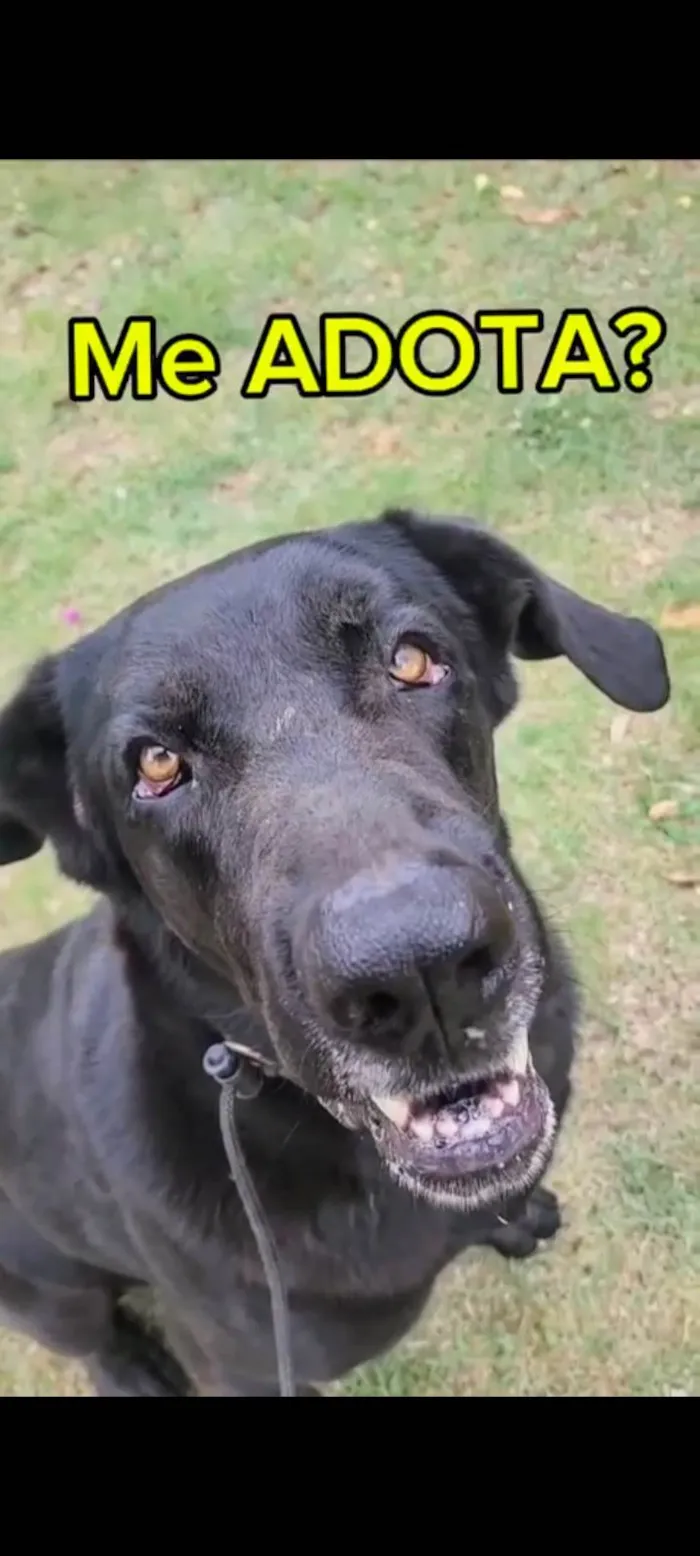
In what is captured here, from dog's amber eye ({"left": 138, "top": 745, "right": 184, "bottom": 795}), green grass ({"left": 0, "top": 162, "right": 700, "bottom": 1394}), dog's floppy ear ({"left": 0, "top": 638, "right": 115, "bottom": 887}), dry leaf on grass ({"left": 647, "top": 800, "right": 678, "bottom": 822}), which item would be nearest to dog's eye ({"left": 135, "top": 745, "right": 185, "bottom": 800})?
dog's amber eye ({"left": 138, "top": 745, "right": 184, "bottom": 795})

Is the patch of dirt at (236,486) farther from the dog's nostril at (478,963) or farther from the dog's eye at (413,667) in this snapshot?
the dog's nostril at (478,963)

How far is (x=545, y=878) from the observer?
3.19 m

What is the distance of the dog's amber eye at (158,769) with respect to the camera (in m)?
1.68

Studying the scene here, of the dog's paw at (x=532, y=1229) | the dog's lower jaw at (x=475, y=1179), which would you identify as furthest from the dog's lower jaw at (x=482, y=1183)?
the dog's paw at (x=532, y=1229)

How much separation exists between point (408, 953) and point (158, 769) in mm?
519

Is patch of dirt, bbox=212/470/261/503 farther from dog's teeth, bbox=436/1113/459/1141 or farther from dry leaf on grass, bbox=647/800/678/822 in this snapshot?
dog's teeth, bbox=436/1113/459/1141

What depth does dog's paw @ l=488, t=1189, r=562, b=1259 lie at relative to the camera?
8.61ft

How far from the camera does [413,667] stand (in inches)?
67.3

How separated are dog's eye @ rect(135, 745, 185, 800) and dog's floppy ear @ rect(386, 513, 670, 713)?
0.48 m

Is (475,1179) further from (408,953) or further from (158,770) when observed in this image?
(158,770)

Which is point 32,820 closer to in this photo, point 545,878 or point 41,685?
point 41,685

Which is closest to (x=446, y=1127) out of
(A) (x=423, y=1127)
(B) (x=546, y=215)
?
(A) (x=423, y=1127)

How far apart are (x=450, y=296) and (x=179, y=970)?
8.72 ft
